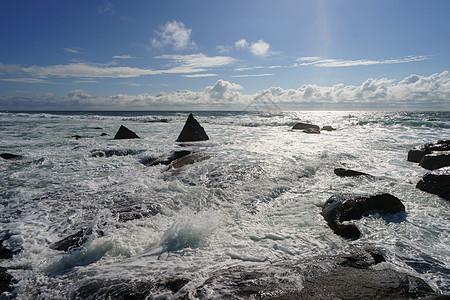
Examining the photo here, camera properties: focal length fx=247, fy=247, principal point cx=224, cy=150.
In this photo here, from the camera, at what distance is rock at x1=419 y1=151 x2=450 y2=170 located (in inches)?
366

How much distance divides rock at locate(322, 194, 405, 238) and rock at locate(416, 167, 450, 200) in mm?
1896

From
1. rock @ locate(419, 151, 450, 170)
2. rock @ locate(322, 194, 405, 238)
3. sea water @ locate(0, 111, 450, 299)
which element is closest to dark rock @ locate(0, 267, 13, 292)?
sea water @ locate(0, 111, 450, 299)

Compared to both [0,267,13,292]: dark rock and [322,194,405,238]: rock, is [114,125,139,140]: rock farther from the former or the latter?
[322,194,405,238]: rock

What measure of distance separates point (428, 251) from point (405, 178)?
5.13 m

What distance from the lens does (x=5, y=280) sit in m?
3.31

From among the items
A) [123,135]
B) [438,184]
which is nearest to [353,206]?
[438,184]

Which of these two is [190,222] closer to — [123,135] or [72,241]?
[72,241]

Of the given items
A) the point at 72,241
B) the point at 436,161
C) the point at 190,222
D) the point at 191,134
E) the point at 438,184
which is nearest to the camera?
the point at 72,241

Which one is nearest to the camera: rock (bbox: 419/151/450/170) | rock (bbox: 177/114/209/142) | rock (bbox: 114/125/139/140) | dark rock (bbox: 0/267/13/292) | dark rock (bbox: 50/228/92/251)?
dark rock (bbox: 0/267/13/292)

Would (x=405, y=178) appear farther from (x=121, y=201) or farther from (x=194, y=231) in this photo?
(x=121, y=201)

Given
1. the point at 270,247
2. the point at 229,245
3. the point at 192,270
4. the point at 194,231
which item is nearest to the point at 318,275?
the point at 270,247

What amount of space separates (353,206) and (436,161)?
22.6 ft

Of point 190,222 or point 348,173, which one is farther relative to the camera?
point 348,173

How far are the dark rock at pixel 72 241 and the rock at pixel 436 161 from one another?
11701 millimetres
